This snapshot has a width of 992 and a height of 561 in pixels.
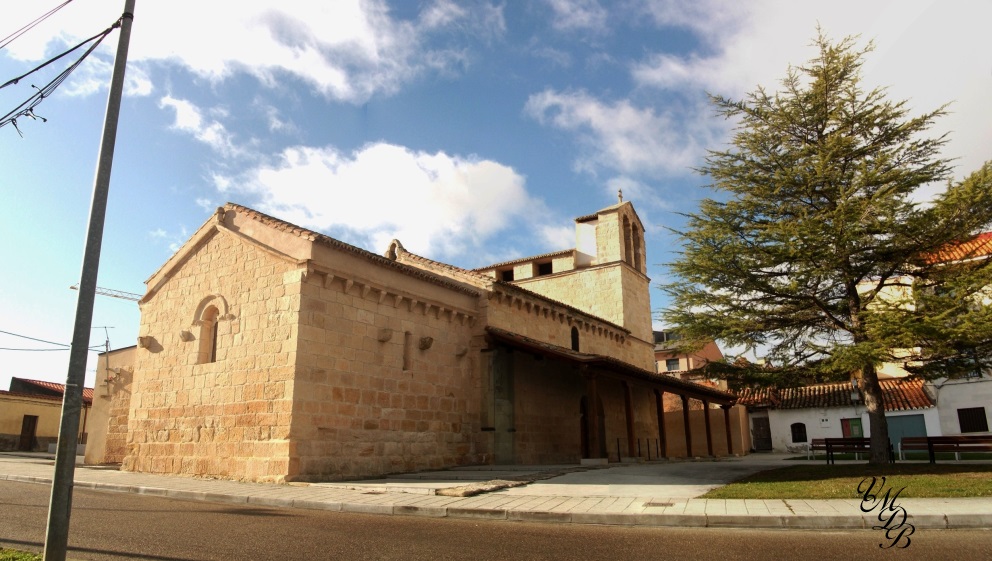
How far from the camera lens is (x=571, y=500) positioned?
10.0m

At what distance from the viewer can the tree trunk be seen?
14.8 metres

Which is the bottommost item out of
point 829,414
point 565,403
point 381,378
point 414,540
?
point 414,540

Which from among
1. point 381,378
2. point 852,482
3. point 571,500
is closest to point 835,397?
point 852,482

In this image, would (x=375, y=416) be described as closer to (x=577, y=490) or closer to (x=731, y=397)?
(x=577, y=490)

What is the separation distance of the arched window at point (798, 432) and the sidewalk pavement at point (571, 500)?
1841 centimetres

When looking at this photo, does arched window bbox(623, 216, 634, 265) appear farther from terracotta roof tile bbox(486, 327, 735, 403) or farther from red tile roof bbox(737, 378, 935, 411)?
terracotta roof tile bbox(486, 327, 735, 403)

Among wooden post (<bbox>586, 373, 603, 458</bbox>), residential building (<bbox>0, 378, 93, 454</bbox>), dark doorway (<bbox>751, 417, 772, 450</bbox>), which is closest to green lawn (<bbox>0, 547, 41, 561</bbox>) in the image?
wooden post (<bbox>586, 373, 603, 458</bbox>)

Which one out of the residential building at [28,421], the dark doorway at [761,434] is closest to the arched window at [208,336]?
the residential building at [28,421]

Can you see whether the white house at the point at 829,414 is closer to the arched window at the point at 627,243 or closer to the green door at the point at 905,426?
the green door at the point at 905,426

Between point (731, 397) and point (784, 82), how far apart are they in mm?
15384

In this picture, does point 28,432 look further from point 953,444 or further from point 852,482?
point 953,444

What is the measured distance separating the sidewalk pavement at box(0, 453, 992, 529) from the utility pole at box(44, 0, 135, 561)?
5.36 meters

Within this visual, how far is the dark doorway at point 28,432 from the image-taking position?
3512 centimetres

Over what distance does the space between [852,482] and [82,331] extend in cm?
1184
